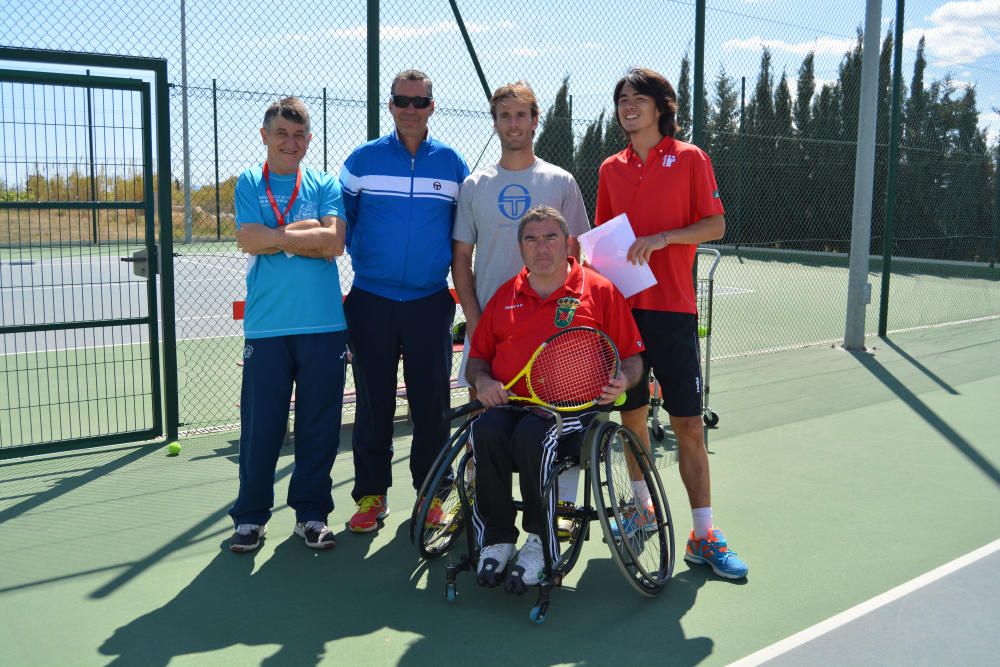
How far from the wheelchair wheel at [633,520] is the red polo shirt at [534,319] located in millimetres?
360

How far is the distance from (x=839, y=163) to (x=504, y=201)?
56.6ft

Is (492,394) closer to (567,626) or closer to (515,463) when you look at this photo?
(515,463)

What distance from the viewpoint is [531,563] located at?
334cm

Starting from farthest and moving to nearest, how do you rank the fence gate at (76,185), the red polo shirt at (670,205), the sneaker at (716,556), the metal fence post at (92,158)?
the metal fence post at (92,158)
the fence gate at (76,185)
the red polo shirt at (670,205)
the sneaker at (716,556)

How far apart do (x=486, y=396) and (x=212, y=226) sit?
235 inches

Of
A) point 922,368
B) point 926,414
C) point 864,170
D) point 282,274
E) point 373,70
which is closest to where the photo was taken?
point 282,274

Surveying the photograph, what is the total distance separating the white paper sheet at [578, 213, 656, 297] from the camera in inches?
141

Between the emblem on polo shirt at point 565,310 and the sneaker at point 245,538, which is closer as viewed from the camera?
the emblem on polo shirt at point 565,310

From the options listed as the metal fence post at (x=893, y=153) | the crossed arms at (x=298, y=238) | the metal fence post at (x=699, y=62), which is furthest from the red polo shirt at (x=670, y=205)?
the metal fence post at (x=893, y=153)

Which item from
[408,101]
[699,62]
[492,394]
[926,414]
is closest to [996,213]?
[926,414]

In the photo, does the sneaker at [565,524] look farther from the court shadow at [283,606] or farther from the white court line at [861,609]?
the white court line at [861,609]

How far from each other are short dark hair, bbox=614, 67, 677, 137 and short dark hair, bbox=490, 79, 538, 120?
0.33 meters

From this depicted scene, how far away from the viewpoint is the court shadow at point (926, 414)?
5031 millimetres

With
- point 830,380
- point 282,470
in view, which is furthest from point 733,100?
point 282,470
